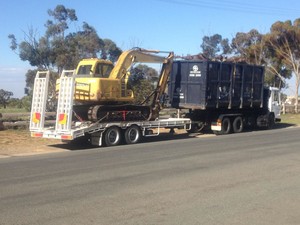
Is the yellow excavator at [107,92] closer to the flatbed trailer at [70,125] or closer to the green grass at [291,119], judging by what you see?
the flatbed trailer at [70,125]

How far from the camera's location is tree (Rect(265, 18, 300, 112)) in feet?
150

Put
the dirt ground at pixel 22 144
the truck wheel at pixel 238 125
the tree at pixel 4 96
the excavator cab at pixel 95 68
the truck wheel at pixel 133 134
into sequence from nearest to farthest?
the dirt ground at pixel 22 144, the truck wheel at pixel 133 134, the excavator cab at pixel 95 68, the truck wheel at pixel 238 125, the tree at pixel 4 96

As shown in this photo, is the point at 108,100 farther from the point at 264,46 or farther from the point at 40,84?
the point at 264,46

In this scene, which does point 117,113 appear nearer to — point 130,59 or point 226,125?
point 130,59

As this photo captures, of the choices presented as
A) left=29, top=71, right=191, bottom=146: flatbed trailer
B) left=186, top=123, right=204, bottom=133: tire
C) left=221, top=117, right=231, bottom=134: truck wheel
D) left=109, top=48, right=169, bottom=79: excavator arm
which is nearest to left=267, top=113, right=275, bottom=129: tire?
left=221, top=117, right=231, bottom=134: truck wheel

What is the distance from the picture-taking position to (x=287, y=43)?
152ft

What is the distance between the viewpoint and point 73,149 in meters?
16.4

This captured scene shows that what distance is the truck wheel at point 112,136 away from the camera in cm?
1714

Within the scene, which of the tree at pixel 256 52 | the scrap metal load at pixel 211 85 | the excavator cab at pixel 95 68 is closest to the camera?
the excavator cab at pixel 95 68

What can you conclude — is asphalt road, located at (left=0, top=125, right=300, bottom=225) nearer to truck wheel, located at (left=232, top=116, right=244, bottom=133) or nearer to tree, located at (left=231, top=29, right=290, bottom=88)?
truck wheel, located at (left=232, top=116, right=244, bottom=133)

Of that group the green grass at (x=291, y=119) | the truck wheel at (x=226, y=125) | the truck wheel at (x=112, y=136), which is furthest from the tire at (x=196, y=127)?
the green grass at (x=291, y=119)

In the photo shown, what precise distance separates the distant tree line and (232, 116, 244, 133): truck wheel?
13694 mm

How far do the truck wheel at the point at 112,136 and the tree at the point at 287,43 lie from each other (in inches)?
1287

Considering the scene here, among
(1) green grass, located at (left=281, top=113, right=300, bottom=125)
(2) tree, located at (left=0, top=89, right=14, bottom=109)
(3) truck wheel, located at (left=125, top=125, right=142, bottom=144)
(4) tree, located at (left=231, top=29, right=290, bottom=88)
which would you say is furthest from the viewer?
(2) tree, located at (left=0, top=89, right=14, bottom=109)
